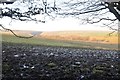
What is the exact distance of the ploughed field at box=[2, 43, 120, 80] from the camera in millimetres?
13148

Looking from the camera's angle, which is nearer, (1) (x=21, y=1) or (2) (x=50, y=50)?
(1) (x=21, y=1)

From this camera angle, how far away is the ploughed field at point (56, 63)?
13.1m

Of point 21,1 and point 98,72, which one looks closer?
point 21,1

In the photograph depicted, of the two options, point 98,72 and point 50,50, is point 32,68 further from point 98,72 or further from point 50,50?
point 98,72

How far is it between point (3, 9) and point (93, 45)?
88.7 inches

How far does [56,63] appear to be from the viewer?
1375 centimetres

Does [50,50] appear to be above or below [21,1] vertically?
below

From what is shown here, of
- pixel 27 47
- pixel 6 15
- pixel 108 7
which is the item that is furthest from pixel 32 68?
pixel 108 7

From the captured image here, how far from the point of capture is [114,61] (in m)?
14.1

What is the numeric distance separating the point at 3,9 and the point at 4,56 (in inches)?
48.6

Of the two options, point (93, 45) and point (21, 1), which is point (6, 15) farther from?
point (93, 45)

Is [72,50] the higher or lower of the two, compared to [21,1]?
lower

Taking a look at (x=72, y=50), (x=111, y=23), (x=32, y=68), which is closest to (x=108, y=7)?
(x=111, y=23)

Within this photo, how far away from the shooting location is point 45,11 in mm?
12859
